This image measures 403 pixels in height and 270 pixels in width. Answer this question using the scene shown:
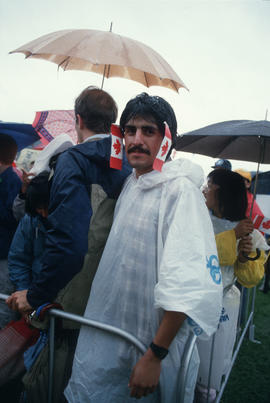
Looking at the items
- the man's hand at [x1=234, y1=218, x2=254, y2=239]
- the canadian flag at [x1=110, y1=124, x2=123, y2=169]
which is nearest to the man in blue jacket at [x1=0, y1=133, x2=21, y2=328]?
the canadian flag at [x1=110, y1=124, x2=123, y2=169]

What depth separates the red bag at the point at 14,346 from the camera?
4.82 ft

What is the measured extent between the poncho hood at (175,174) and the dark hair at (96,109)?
60 cm

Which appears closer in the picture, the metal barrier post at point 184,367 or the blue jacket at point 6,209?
the metal barrier post at point 184,367

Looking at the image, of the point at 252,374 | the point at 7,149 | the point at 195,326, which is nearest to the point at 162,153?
the point at 195,326

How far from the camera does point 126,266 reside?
52.3 inches

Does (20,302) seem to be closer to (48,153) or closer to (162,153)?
(48,153)

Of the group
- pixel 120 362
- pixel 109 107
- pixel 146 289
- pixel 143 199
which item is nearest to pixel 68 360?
pixel 120 362

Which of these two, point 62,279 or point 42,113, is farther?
point 42,113

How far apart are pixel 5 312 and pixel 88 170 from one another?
1.25 m

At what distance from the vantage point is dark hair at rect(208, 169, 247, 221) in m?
2.48

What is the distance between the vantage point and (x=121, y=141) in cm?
152

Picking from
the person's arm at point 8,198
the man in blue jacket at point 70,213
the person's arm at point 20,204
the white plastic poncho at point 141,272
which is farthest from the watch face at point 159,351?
the person's arm at point 8,198

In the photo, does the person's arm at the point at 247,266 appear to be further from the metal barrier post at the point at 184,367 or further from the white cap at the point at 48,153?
the white cap at the point at 48,153

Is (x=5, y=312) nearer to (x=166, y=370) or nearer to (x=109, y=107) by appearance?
(x=166, y=370)
